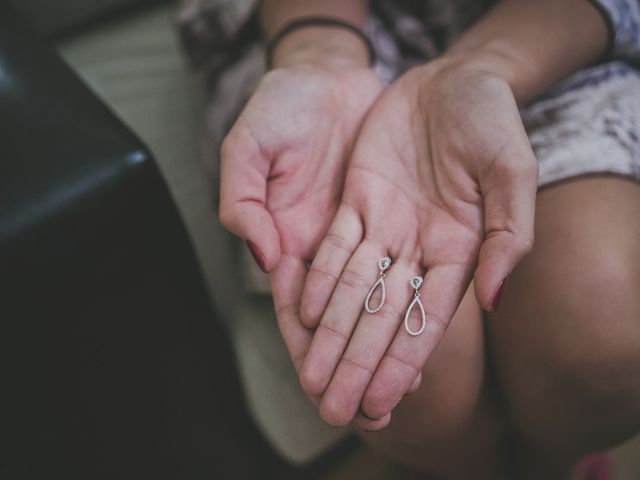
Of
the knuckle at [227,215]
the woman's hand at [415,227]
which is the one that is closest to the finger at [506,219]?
the woman's hand at [415,227]

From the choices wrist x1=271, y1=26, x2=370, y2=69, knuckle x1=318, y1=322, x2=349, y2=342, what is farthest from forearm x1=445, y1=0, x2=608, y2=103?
knuckle x1=318, y1=322, x2=349, y2=342

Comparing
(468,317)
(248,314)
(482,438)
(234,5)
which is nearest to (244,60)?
(234,5)

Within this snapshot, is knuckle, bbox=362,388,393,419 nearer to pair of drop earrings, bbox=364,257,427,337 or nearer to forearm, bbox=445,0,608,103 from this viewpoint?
pair of drop earrings, bbox=364,257,427,337

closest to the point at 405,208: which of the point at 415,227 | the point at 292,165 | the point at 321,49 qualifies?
the point at 415,227

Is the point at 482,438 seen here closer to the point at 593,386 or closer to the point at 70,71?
the point at 593,386

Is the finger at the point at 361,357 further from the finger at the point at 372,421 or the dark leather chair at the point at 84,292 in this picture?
the dark leather chair at the point at 84,292

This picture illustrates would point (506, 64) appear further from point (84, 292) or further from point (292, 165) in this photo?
point (84, 292)

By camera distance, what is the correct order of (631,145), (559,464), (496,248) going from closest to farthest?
(496,248)
(631,145)
(559,464)
